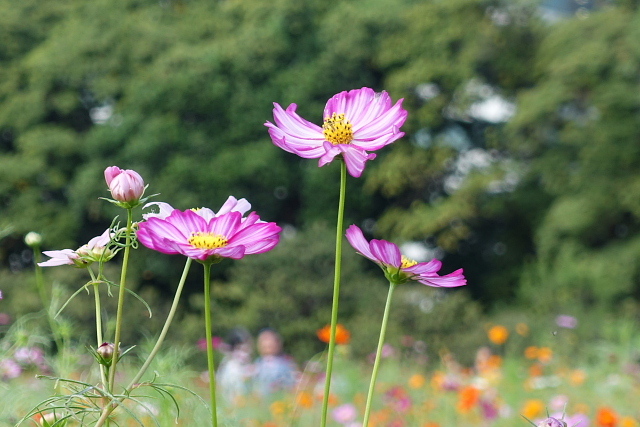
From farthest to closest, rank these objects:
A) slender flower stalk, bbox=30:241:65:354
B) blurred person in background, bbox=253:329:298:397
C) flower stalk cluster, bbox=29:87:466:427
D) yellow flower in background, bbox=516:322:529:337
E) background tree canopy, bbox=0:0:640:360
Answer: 1. background tree canopy, bbox=0:0:640:360
2. yellow flower in background, bbox=516:322:529:337
3. blurred person in background, bbox=253:329:298:397
4. slender flower stalk, bbox=30:241:65:354
5. flower stalk cluster, bbox=29:87:466:427

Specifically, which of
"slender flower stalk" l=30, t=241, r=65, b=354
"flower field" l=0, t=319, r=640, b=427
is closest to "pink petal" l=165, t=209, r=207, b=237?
"slender flower stalk" l=30, t=241, r=65, b=354

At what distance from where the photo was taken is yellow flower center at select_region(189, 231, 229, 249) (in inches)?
22.2

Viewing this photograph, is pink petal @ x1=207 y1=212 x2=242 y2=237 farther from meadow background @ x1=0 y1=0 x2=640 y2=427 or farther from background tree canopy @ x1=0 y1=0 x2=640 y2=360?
background tree canopy @ x1=0 y1=0 x2=640 y2=360

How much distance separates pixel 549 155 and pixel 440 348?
371cm

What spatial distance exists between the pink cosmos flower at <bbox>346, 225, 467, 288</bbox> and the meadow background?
7300 millimetres

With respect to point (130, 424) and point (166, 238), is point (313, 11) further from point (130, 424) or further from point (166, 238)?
point (166, 238)

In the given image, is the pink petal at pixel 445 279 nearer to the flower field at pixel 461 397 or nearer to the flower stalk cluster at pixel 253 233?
the flower stalk cluster at pixel 253 233

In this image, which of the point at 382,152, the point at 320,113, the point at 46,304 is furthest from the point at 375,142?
the point at 382,152

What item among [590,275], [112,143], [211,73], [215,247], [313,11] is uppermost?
[215,247]

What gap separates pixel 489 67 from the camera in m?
10.4

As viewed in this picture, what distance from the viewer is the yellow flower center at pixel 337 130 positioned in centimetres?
63

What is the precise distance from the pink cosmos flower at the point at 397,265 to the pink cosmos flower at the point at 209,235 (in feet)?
0.21

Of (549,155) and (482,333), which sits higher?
(549,155)

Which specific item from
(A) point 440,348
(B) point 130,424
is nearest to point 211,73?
(A) point 440,348
